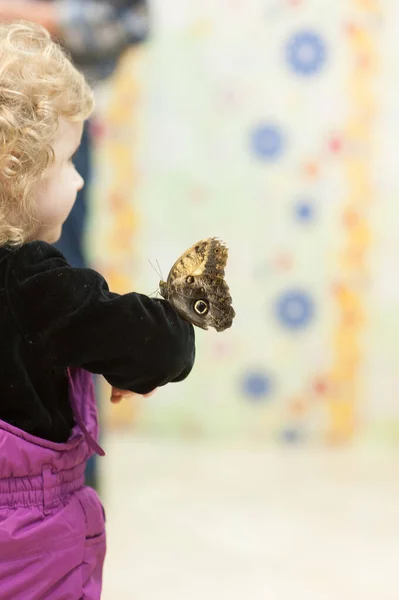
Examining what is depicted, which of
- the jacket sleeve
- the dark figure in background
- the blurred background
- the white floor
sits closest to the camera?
the jacket sleeve

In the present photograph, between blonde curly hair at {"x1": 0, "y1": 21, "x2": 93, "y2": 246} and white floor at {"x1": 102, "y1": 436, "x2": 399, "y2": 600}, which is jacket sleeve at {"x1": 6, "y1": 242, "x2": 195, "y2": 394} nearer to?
blonde curly hair at {"x1": 0, "y1": 21, "x2": 93, "y2": 246}

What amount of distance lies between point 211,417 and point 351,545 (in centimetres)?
78

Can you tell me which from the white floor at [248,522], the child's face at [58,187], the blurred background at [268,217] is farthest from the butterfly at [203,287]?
the blurred background at [268,217]

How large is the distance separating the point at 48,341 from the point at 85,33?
827 millimetres

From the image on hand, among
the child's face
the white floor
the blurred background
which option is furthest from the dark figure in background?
the blurred background

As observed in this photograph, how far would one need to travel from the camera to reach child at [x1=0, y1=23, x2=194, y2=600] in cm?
75

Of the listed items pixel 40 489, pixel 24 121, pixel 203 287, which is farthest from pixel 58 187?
pixel 40 489

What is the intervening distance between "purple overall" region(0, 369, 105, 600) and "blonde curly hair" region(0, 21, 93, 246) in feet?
0.60

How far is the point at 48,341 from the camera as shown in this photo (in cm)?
77

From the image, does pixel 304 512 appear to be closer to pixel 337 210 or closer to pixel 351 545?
pixel 351 545

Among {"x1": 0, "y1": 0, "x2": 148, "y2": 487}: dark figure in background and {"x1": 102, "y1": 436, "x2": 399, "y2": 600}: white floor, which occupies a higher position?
{"x1": 0, "y1": 0, "x2": 148, "y2": 487}: dark figure in background

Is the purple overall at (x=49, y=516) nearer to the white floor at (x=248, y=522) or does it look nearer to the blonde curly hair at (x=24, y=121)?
the blonde curly hair at (x=24, y=121)

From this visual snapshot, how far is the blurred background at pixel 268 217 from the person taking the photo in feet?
7.50

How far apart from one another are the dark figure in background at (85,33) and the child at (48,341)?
0.51 m
